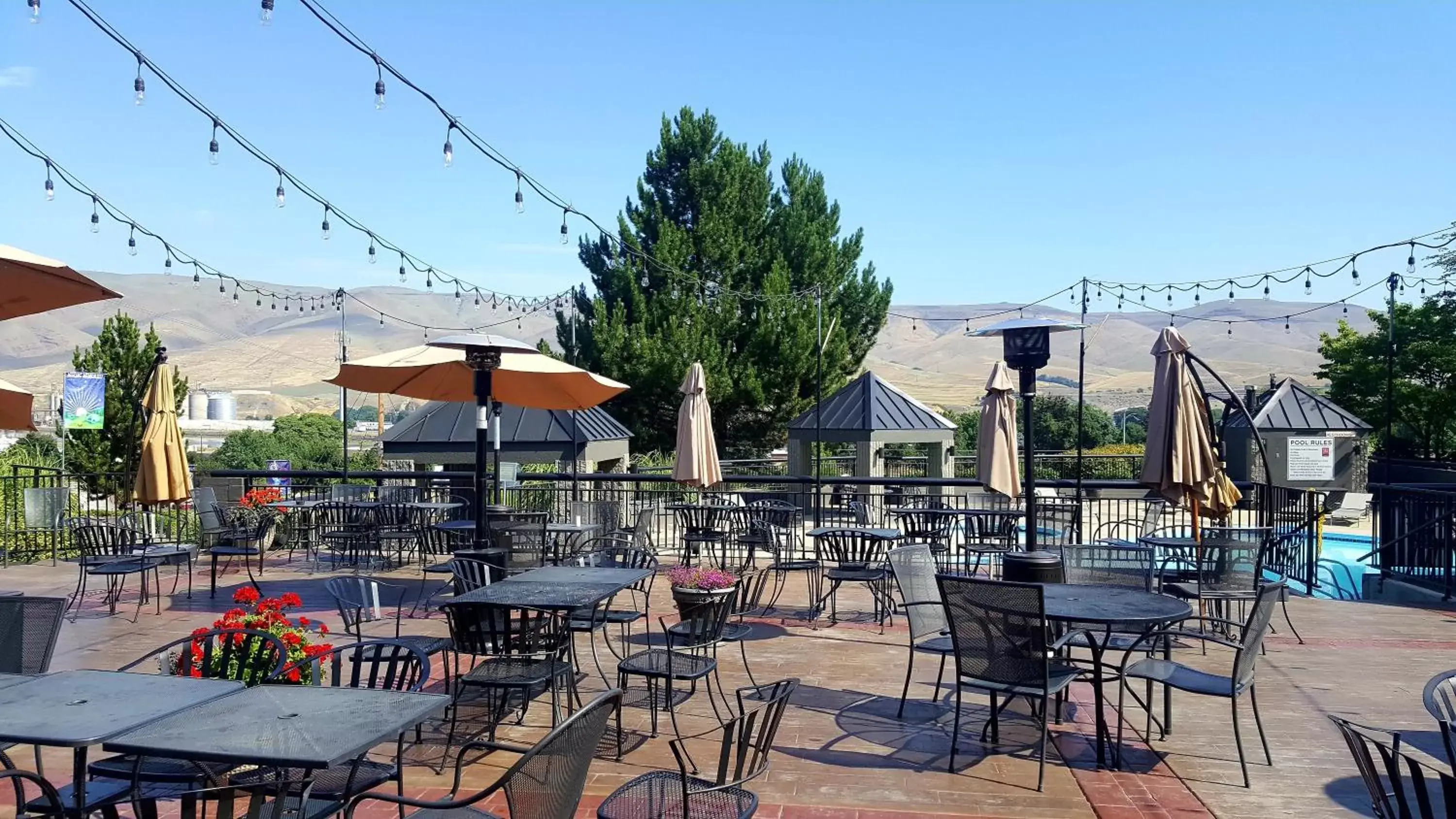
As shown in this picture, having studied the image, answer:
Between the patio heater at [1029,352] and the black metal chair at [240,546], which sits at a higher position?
the patio heater at [1029,352]

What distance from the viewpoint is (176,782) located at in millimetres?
3424

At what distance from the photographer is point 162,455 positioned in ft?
30.5

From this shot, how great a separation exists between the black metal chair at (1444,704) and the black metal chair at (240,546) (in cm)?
841

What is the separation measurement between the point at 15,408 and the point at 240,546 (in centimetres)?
451

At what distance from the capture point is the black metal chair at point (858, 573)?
27.3 feet

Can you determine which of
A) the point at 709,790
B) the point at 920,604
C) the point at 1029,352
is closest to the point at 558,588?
the point at 920,604

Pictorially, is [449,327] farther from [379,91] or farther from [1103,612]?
[1103,612]

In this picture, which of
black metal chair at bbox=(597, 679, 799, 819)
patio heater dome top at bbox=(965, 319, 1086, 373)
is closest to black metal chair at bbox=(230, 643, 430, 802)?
black metal chair at bbox=(597, 679, 799, 819)

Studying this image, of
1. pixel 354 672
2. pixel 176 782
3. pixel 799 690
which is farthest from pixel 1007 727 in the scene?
pixel 176 782

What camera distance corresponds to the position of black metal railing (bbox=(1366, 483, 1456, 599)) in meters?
10.3

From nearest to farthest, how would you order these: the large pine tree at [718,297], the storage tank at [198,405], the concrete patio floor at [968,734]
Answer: the concrete patio floor at [968,734], the large pine tree at [718,297], the storage tank at [198,405]

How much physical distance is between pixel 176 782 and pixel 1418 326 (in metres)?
31.1

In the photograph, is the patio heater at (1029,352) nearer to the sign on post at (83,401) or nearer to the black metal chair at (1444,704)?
the black metal chair at (1444,704)

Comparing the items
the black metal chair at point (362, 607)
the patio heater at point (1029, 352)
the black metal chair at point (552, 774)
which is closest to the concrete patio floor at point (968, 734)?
the black metal chair at point (362, 607)
